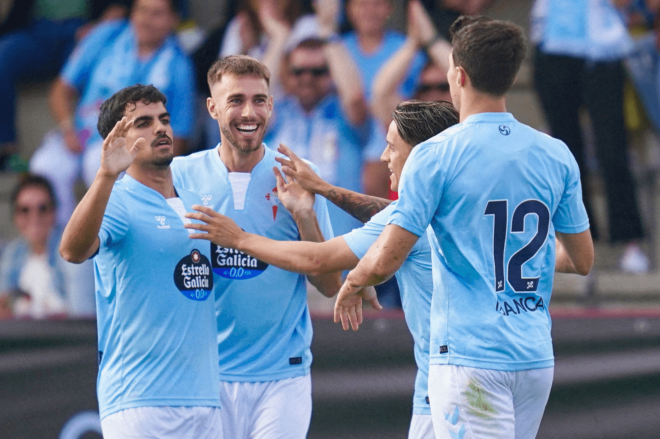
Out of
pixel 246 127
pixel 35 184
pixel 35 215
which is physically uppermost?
pixel 35 184

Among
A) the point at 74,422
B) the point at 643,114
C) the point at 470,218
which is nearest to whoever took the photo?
the point at 470,218

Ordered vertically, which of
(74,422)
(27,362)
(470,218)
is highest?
(470,218)

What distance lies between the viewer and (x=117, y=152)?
3.44 metres

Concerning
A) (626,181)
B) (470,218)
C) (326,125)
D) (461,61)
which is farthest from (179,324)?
(626,181)

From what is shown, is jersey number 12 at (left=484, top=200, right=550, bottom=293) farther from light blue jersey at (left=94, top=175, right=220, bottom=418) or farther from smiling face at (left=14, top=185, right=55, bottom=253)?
smiling face at (left=14, top=185, right=55, bottom=253)

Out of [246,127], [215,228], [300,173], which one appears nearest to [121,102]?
[246,127]

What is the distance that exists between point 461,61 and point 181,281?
4.93ft

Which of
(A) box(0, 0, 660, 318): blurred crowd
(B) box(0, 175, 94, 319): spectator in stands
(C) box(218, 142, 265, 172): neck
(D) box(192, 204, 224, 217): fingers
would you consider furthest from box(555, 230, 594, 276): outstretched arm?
(B) box(0, 175, 94, 319): spectator in stands

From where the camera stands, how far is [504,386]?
10.3 feet

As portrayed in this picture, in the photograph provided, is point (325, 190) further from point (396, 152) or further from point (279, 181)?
point (396, 152)

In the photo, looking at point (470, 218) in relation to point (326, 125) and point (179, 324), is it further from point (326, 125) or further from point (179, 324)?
point (326, 125)

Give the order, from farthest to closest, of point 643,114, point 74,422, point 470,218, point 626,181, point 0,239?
point 0,239, point 643,114, point 626,181, point 74,422, point 470,218

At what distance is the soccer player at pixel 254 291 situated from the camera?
423 cm

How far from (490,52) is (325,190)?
52.8 inches
